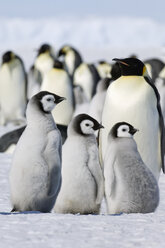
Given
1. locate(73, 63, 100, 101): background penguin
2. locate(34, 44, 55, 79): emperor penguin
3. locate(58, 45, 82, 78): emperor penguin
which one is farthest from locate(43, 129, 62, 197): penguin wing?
locate(58, 45, 82, 78): emperor penguin

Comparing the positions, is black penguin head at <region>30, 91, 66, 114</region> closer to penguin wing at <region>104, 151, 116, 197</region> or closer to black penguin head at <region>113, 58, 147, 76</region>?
penguin wing at <region>104, 151, 116, 197</region>

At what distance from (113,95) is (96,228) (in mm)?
2130

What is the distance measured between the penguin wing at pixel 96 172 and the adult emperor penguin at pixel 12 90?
7.57 m

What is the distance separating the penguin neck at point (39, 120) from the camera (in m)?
3.55

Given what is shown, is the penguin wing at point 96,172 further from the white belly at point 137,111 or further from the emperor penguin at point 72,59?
the emperor penguin at point 72,59

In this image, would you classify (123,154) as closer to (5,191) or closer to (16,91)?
(5,191)

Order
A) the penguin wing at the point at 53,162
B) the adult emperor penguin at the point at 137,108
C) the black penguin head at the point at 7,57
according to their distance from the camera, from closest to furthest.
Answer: the penguin wing at the point at 53,162 → the adult emperor penguin at the point at 137,108 → the black penguin head at the point at 7,57

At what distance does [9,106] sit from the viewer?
11.5 m

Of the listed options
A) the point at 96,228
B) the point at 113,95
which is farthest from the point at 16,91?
the point at 96,228

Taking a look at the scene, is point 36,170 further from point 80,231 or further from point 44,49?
point 44,49

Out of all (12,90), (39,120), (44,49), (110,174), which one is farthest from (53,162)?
(44,49)

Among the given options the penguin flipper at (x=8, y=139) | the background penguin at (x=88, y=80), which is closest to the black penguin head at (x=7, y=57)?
the penguin flipper at (x=8, y=139)

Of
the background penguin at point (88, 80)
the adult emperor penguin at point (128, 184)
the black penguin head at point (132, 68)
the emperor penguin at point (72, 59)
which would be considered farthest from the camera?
the emperor penguin at point (72, 59)

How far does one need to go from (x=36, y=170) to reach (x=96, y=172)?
495mm
